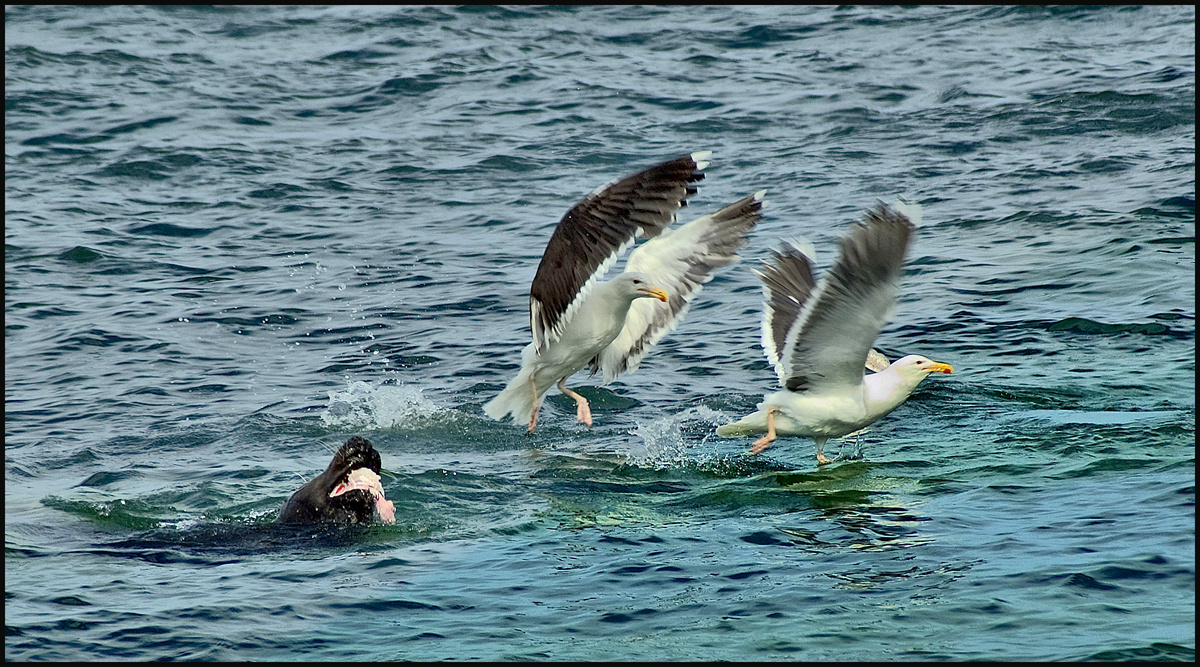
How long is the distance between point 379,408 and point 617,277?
1.93 metres

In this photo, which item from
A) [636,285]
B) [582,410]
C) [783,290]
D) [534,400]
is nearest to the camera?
[783,290]

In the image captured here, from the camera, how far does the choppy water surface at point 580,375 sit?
6066 mm

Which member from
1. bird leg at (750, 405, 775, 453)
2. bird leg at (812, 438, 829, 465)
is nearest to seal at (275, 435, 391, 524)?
bird leg at (750, 405, 775, 453)

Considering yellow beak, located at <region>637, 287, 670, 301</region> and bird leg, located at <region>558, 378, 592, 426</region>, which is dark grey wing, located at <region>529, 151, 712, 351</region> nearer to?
yellow beak, located at <region>637, 287, 670, 301</region>

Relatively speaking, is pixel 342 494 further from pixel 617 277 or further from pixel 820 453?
pixel 820 453

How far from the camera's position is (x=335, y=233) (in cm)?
1474

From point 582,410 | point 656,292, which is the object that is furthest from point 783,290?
point 582,410

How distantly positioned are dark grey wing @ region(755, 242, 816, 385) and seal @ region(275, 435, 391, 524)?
115 inches

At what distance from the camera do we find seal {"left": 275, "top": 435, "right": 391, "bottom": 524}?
22.6 feet

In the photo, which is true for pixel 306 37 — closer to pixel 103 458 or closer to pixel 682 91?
pixel 682 91

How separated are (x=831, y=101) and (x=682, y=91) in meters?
2.11

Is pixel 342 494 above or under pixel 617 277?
under

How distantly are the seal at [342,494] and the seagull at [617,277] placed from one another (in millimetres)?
2138

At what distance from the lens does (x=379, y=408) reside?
9.70 m
